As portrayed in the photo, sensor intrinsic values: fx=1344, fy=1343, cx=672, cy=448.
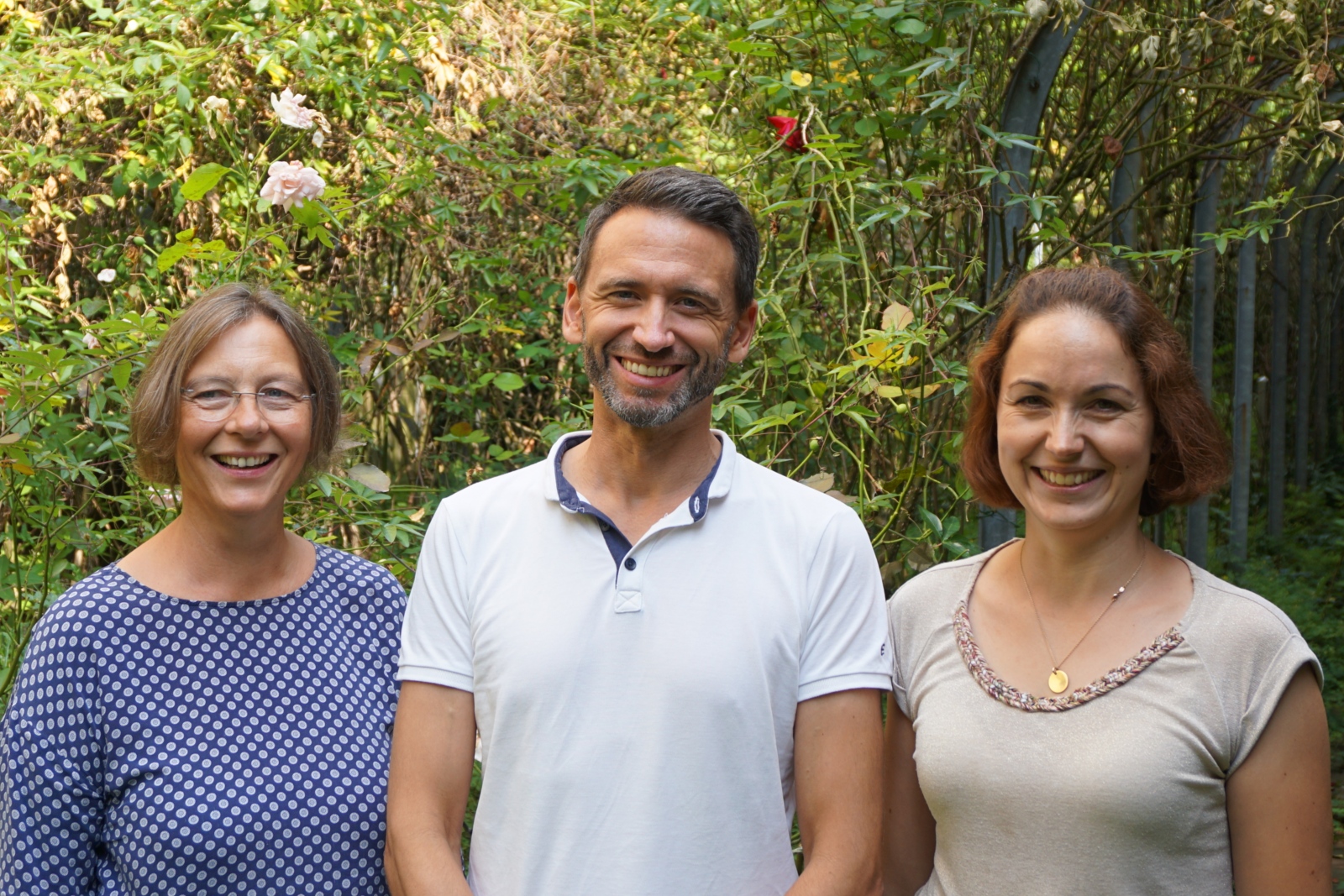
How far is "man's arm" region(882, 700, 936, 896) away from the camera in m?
1.92

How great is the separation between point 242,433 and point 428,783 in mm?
581

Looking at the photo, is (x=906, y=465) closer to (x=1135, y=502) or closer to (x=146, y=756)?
(x=1135, y=502)

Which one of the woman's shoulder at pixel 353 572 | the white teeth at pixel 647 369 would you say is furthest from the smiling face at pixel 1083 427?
the woman's shoulder at pixel 353 572

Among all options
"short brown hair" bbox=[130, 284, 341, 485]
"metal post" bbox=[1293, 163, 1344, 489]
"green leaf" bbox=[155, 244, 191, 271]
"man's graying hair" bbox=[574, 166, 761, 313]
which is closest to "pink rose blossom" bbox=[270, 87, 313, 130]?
"green leaf" bbox=[155, 244, 191, 271]

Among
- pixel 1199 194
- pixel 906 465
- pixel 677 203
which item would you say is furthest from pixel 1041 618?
pixel 1199 194

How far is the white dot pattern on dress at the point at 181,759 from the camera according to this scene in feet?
5.81

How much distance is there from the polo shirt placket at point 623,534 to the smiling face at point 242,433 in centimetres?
46

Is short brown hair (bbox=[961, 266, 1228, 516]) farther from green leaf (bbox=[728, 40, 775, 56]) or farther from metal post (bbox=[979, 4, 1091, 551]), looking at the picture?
green leaf (bbox=[728, 40, 775, 56])

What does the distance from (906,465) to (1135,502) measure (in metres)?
1.10

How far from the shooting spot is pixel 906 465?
2.92 meters

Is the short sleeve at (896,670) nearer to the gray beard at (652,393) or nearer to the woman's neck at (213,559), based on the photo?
the gray beard at (652,393)

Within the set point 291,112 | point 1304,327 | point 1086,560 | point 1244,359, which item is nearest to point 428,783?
point 1086,560

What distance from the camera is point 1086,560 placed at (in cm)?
183

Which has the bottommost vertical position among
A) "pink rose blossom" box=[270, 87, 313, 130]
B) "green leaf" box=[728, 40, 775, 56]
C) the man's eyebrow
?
the man's eyebrow
